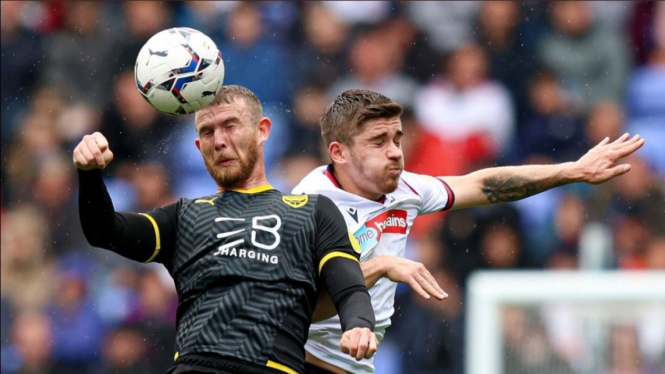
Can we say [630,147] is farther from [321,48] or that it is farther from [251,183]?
[321,48]

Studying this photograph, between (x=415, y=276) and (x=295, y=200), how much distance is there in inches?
23.9

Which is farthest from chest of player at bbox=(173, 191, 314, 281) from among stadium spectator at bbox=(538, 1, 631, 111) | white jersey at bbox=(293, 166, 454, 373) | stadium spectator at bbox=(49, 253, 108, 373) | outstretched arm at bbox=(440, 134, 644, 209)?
stadium spectator at bbox=(538, 1, 631, 111)

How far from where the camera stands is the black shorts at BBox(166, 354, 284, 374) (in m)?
4.15

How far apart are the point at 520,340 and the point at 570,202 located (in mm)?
2600

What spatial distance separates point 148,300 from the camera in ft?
32.3

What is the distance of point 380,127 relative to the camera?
5.37 metres

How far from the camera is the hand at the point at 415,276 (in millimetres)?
4402

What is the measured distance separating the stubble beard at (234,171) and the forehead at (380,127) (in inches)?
33.0

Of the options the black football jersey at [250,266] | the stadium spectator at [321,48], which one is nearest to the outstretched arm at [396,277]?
the black football jersey at [250,266]

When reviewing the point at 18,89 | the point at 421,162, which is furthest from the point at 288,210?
the point at 18,89

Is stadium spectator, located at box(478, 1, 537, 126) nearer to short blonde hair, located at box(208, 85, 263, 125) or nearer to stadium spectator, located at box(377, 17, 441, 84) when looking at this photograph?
stadium spectator, located at box(377, 17, 441, 84)

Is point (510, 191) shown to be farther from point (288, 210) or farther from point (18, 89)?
point (18, 89)

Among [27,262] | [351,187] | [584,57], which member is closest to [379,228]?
[351,187]

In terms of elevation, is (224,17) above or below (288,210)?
above
